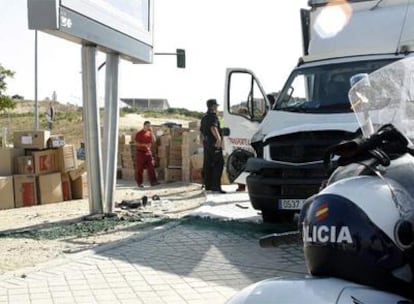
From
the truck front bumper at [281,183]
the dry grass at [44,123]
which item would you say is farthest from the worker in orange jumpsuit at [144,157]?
the dry grass at [44,123]

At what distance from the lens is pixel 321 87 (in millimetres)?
8578

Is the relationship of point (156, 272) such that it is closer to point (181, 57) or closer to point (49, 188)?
point (49, 188)

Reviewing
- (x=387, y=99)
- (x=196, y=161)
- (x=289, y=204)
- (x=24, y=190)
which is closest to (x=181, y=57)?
(x=196, y=161)

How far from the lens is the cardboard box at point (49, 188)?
1215 cm

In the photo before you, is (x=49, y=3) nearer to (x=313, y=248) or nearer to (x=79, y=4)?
(x=79, y=4)

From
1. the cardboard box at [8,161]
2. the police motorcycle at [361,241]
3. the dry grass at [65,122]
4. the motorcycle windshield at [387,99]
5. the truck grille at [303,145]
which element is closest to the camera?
the police motorcycle at [361,241]

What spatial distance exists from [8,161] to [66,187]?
1.30 meters

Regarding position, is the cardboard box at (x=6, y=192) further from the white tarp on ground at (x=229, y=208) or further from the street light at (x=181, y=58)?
the street light at (x=181, y=58)

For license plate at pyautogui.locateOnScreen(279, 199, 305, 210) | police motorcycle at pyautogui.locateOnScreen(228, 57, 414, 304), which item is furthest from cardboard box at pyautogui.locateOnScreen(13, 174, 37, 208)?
police motorcycle at pyautogui.locateOnScreen(228, 57, 414, 304)

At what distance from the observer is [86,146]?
9.24 meters

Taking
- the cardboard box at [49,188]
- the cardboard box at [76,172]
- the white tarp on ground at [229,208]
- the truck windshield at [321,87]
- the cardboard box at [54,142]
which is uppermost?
the truck windshield at [321,87]

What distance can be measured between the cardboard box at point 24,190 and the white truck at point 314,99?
447 cm

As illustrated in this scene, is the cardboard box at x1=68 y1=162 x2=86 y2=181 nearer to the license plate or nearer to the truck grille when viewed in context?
the truck grille

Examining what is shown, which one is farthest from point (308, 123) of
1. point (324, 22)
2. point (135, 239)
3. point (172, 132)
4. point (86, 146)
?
point (172, 132)
